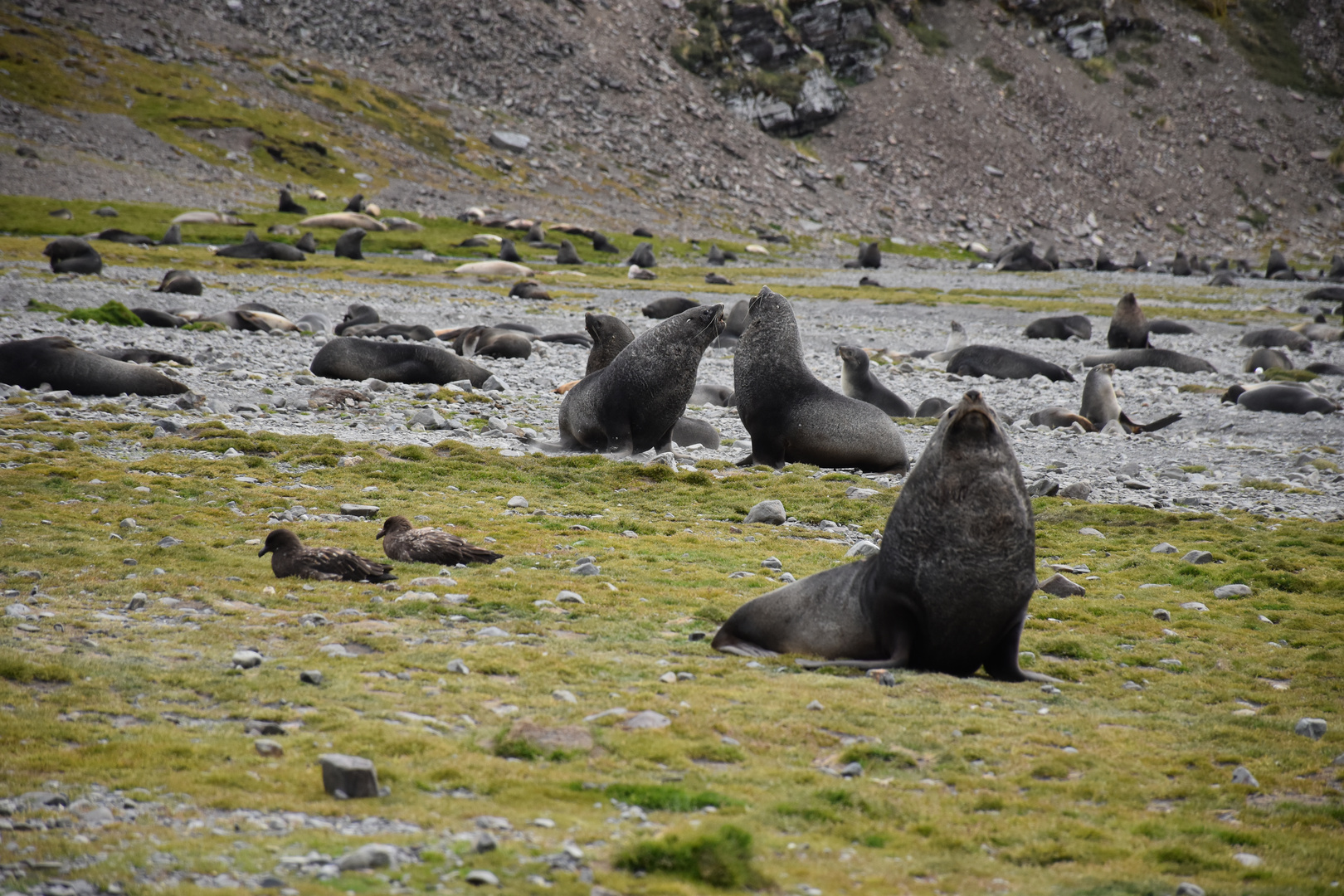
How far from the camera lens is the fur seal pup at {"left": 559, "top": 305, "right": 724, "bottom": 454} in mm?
13914

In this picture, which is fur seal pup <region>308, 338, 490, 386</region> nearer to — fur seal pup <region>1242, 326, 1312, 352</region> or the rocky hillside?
fur seal pup <region>1242, 326, 1312, 352</region>

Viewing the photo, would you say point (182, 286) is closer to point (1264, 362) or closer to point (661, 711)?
point (661, 711)

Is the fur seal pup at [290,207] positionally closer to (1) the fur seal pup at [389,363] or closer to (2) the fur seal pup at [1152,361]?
(1) the fur seal pup at [389,363]

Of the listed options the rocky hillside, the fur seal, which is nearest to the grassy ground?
the fur seal

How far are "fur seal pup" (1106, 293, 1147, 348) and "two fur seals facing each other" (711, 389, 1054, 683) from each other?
23.2m

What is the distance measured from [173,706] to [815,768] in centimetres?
306

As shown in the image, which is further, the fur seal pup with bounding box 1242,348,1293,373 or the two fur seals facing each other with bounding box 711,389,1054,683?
the fur seal pup with bounding box 1242,348,1293,373

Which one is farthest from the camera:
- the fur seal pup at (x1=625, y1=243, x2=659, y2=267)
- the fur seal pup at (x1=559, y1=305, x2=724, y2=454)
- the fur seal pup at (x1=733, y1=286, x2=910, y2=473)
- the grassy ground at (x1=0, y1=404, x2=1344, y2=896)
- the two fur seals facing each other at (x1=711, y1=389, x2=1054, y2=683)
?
the fur seal pup at (x1=625, y1=243, x2=659, y2=267)

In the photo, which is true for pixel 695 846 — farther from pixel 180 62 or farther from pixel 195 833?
pixel 180 62

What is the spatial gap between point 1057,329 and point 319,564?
26881 millimetres

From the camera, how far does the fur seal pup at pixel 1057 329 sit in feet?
102

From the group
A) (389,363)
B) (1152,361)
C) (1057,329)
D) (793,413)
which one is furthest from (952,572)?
(1057,329)

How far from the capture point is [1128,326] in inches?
1109


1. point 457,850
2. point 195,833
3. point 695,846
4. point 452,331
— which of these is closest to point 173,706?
point 195,833
